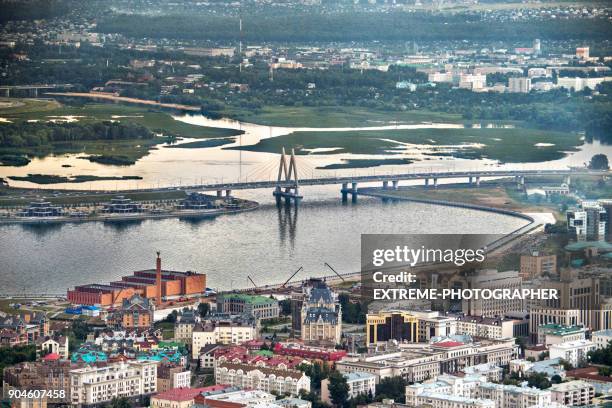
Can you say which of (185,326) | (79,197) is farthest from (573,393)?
(79,197)

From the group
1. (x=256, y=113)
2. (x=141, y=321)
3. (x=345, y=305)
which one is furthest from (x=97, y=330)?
(x=256, y=113)

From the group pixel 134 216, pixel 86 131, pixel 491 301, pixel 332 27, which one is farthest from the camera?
pixel 332 27

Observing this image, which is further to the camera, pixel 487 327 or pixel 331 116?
pixel 331 116

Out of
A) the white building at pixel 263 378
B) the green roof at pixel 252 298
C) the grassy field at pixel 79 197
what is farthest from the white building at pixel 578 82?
the white building at pixel 263 378

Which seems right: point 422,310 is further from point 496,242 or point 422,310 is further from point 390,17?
point 390,17

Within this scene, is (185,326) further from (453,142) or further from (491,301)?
(453,142)

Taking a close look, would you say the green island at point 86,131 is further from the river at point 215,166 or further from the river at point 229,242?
the river at point 229,242

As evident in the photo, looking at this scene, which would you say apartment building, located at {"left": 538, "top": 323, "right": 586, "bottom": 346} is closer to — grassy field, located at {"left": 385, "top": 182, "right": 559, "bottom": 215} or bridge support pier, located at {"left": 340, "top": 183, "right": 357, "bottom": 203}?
grassy field, located at {"left": 385, "top": 182, "right": 559, "bottom": 215}
